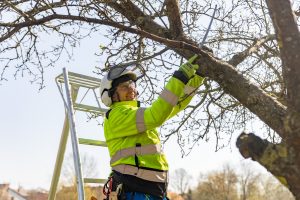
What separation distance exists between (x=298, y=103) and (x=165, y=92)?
1.20 meters

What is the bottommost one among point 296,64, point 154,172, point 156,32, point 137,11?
point 154,172

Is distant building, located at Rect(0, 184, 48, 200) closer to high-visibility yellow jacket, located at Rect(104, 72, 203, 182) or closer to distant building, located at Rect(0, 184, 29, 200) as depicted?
distant building, located at Rect(0, 184, 29, 200)

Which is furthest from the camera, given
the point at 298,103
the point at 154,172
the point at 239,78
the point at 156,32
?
the point at 156,32

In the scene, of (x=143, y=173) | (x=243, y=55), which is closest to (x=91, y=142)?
(x=143, y=173)

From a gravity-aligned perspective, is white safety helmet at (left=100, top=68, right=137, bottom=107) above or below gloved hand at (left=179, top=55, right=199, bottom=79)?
above

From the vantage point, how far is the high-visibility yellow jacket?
306 centimetres

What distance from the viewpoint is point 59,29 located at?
15.6 ft

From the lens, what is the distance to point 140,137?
3354mm

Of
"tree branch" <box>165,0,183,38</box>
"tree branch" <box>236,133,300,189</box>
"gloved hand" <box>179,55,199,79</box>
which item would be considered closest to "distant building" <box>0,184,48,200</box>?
"tree branch" <box>165,0,183,38</box>

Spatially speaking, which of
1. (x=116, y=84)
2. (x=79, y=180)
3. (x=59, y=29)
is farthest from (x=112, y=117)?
(x=59, y=29)

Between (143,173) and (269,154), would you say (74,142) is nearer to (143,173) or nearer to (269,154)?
(143,173)

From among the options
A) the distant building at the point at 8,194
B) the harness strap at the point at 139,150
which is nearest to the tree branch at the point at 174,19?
the harness strap at the point at 139,150

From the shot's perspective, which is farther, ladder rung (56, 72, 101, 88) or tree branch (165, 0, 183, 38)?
ladder rung (56, 72, 101, 88)

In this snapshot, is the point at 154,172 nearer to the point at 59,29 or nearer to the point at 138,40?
the point at 138,40
